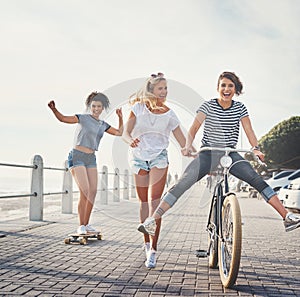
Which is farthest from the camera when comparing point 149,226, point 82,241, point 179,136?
point 82,241

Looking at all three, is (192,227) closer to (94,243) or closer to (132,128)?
(94,243)

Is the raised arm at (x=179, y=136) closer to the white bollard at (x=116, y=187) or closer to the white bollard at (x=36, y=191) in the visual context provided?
the white bollard at (x=36, y=191)

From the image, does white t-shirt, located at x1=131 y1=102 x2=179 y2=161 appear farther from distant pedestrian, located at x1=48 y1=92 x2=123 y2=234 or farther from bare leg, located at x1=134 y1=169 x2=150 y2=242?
distant pedestrian, located at x1=48 y1=92 x2=123 y2=234

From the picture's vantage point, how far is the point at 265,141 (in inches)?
2276

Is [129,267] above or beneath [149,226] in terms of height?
beneath

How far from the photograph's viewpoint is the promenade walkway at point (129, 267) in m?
4.64

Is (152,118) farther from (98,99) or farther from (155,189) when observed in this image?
(98,99)

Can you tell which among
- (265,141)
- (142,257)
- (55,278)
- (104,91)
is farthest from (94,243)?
(265,141)

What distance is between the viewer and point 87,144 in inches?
309

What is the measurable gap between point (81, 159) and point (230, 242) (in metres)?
3.45

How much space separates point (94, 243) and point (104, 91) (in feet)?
7.19

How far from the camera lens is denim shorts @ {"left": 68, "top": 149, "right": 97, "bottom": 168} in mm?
7840

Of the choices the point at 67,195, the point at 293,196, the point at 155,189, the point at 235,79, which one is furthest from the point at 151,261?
the point at 293,196

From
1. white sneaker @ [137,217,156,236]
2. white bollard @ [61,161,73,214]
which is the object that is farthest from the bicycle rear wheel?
white bollard @ [61,161,73,214]
